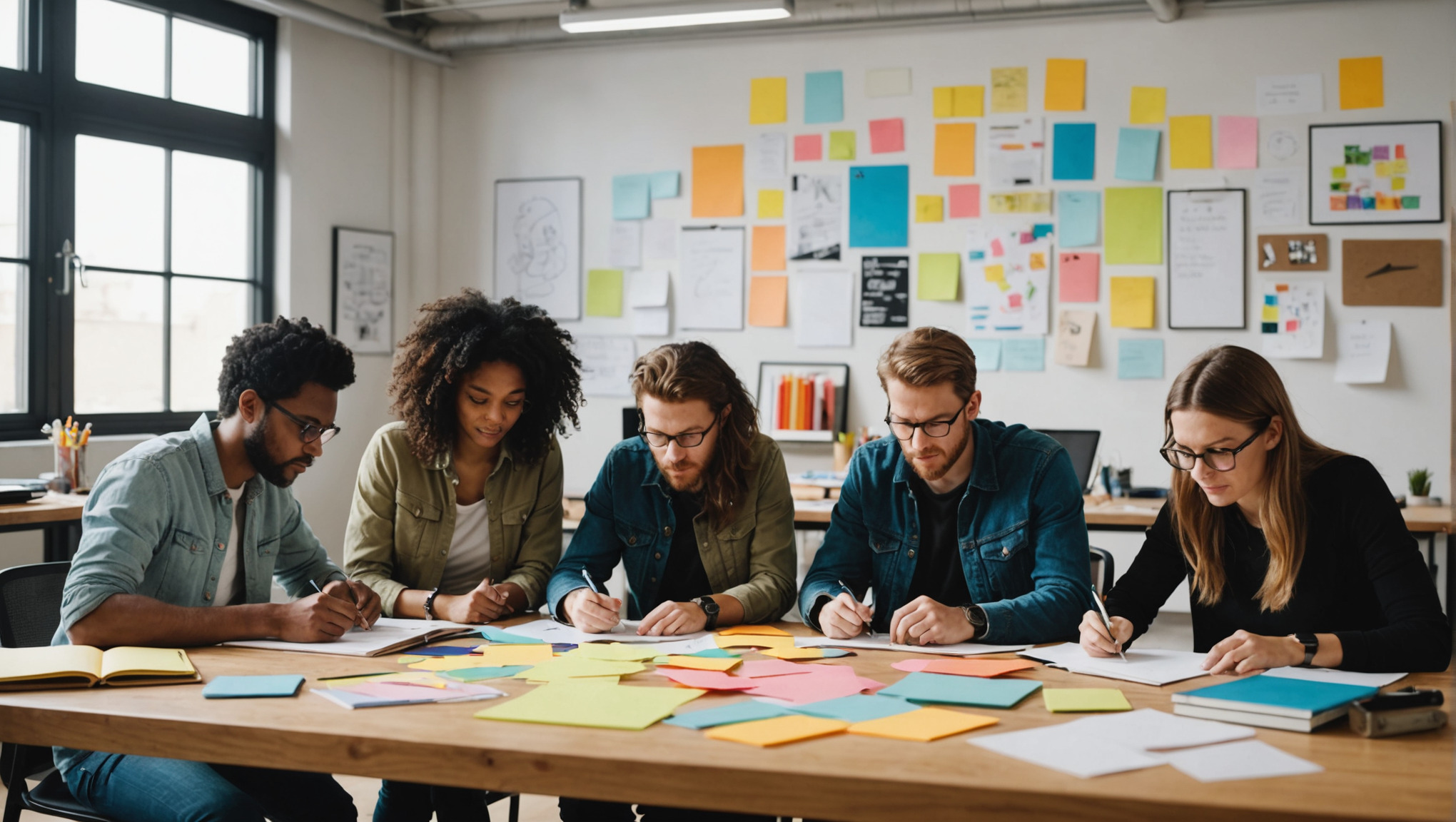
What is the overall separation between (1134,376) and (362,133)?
3760mm

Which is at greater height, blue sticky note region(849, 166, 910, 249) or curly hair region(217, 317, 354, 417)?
blue sticky note region(849, 166, 910, 249)

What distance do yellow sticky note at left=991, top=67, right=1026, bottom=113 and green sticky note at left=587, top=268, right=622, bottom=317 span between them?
195 cm

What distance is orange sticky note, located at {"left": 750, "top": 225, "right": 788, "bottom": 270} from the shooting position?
5.52m

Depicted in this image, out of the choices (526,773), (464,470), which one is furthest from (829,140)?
(526,773)

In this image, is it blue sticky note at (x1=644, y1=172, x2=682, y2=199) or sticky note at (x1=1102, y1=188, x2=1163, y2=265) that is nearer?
sticky note at (x1=1102, y1=188, x2=1163, y2=265)

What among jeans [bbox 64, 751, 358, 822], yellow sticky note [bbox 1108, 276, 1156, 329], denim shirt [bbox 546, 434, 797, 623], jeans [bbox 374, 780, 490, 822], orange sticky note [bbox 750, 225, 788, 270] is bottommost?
jeans [bbox 374, 780, 490, 822]

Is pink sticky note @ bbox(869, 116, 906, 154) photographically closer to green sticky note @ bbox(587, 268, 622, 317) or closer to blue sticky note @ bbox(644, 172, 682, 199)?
blue sticky note @ bbox(644, 172, 682, 199)

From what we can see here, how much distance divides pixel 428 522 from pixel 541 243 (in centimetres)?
375

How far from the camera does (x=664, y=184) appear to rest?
5688mm

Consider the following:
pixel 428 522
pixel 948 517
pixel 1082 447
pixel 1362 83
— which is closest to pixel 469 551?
pixel 428 522

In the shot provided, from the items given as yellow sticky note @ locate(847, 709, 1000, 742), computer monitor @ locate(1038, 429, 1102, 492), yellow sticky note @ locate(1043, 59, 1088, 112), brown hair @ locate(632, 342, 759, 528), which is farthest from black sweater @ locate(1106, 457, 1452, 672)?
yellow sticky note @ locate(1043, 59, 1088, 112)

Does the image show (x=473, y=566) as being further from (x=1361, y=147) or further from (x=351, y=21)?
(x=1361, y=147)

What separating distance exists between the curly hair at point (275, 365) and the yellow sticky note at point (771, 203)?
3680 millimetres

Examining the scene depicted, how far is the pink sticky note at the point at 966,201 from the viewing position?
17.2 ft
